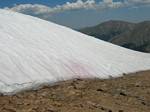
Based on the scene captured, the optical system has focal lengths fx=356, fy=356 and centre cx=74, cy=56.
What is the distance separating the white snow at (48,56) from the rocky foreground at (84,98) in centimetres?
71

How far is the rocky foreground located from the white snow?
28.1 inches

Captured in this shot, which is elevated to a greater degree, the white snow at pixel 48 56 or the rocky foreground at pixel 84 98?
the white snow at pixel 48 56

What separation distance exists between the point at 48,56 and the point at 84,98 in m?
4.02

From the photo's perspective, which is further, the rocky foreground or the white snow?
the white snow

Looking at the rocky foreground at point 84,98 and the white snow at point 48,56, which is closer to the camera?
the rocky foreground at point 84,98

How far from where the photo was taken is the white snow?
1412cm

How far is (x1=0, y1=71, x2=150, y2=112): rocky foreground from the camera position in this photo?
11.5 m

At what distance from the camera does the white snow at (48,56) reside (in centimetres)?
1412

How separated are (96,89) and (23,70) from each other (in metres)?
3.04

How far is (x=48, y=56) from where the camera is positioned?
52.2 ft

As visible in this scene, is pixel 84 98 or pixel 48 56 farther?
pixel 48 56

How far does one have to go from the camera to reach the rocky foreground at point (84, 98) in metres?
11.5

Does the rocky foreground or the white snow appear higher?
the white snow

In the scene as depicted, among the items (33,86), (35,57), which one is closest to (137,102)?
(33,86)
